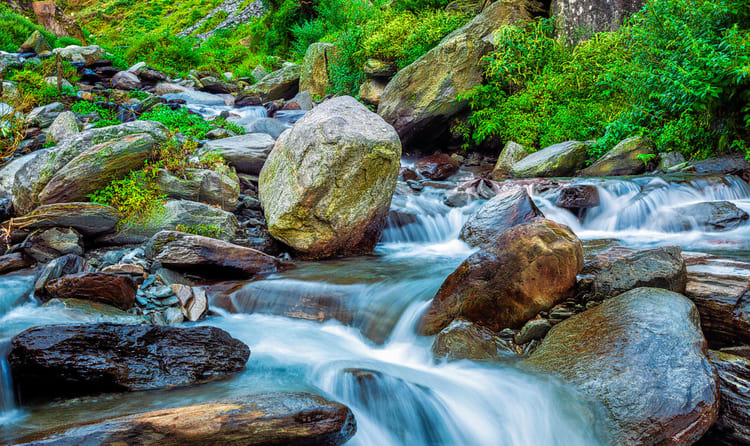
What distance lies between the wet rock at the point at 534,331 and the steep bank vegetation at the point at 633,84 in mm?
5662

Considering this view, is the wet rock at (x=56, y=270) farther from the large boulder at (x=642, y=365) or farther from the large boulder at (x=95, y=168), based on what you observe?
the large boulder at (x=642, y=365)

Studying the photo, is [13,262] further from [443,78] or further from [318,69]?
[318,69]

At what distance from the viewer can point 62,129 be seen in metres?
8.34

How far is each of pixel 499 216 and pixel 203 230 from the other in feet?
13.3

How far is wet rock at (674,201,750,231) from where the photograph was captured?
5.75 meters

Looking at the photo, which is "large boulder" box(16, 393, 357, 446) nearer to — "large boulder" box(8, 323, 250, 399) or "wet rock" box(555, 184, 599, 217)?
"large boulder" box(8, 323, 250, 399)

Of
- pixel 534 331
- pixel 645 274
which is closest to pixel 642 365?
pixel 534 331

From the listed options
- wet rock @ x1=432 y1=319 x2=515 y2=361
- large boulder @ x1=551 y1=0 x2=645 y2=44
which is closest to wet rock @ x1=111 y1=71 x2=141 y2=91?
large boulder @ x1=551 y1=0 x2=645 y2=44

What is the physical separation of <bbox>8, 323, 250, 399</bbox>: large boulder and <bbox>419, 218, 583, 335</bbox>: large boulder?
194 cm

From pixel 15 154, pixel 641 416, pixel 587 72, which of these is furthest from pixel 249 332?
pixel 587 72

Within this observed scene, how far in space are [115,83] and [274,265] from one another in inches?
462

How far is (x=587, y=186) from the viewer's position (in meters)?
7.15

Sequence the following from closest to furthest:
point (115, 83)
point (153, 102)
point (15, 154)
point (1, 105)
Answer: point (15, 154), point (1, 105), point (153, 102), point (115, 83)

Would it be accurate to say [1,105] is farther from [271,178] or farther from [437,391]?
[437,391]
